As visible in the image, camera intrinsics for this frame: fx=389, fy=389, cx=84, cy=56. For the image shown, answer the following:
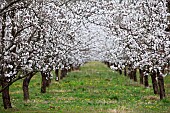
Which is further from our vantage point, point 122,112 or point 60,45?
point 60,45

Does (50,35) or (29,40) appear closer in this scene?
(29,40)

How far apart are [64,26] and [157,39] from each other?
378 inches

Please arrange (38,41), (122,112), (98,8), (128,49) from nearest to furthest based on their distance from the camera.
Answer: (122,112) → (38,41) → (128,49) → (98,8)

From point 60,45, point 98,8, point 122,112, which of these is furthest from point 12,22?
point 98,8

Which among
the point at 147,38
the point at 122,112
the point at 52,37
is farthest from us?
the point at 52,37

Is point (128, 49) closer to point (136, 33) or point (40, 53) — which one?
point (136, 33)

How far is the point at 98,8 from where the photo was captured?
97.7 feet

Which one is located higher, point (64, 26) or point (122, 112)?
point (64, 26)

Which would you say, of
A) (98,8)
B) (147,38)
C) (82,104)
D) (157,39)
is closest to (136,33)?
(147,38)

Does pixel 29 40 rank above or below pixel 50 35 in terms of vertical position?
below

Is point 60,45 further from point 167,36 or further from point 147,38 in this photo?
point 167,36

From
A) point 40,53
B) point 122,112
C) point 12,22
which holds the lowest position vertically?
point 122,112

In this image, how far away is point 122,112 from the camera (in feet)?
57.4

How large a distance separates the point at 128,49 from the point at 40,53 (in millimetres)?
6087
